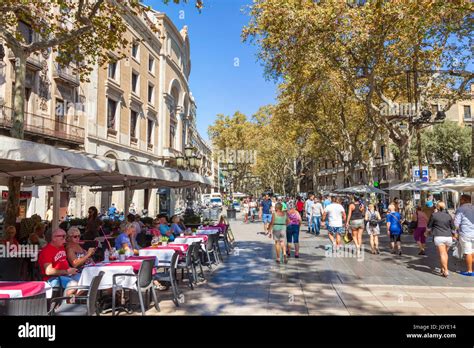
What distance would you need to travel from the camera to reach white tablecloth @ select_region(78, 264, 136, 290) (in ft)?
16.7

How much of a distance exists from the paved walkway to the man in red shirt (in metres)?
1.30

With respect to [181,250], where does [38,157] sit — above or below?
above

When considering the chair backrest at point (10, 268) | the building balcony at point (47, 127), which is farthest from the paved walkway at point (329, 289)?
the building balcony at point (47, 127)

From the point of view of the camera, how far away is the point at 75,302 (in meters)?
4.77

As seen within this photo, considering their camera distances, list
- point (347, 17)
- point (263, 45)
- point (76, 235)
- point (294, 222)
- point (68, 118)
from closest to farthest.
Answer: point (76, 235), point (294, 222), point (347, 17), point (263, 45), point (68, 118)

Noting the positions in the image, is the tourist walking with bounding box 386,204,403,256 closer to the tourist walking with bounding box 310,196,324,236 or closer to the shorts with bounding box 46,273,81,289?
the tourist walking with bounding box 310,196,324,236

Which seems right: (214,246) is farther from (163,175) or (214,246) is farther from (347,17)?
(347,17)

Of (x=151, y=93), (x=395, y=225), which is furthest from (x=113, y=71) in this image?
(x=395, y=225)

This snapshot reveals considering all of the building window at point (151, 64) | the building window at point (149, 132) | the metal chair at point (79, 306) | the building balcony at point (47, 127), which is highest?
the building window at point (151, 64)

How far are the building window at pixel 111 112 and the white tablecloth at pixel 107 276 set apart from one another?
21.5 m

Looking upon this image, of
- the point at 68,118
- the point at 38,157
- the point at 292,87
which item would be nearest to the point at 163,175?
the point at 38,157

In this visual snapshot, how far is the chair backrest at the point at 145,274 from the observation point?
5.12m

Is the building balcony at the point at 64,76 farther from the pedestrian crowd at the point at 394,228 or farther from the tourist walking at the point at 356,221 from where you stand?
the tourist walking at the point at 356,221

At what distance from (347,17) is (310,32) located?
1212mm
